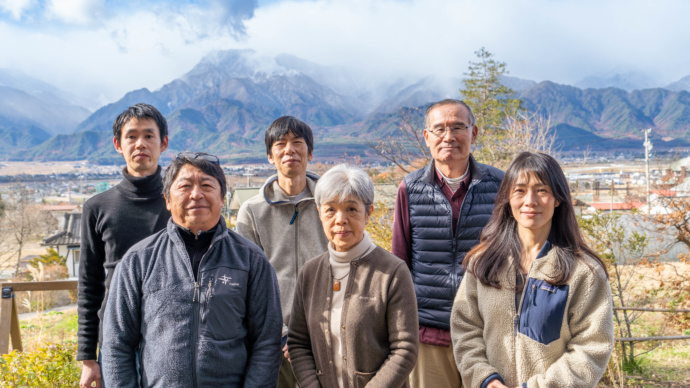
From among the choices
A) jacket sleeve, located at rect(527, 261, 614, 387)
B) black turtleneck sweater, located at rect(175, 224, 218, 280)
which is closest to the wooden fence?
black turtleneck sweater, located at rect(175, 224, 218, 280)

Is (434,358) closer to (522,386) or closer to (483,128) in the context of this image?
(522,386)

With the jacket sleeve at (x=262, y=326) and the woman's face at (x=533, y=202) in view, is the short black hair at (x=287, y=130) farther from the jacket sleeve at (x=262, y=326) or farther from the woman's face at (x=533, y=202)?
the woman's face at (x=533, y=202)

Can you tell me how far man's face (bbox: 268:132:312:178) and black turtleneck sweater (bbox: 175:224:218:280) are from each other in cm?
79

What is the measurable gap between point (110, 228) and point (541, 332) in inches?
88.3

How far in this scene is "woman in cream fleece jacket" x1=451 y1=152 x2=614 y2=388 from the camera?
6.81 feet

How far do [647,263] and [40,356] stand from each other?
8.88m

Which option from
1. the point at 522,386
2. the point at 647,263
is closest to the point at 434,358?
the point at 522,386

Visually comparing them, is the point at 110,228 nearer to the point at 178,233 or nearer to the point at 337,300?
the point at 178,233

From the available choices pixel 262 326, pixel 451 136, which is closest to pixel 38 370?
pixel 262 326

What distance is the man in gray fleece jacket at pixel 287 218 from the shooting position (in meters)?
2.86

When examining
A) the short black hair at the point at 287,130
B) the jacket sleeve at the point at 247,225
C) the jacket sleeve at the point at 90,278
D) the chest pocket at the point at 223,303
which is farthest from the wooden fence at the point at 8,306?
the chest pocket at the point at 223,303

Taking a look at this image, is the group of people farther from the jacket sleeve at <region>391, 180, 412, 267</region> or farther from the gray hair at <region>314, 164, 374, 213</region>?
the jacket sleeve at <region>391, 180, 412, 267</region>

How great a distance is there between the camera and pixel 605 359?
2.04 meters

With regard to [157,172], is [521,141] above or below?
above
